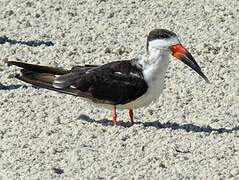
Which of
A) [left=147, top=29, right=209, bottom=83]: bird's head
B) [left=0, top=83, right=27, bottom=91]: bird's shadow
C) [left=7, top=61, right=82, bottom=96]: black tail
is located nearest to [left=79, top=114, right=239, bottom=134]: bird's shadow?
[left=7, top=61, right=82, bottom=96]: black tail

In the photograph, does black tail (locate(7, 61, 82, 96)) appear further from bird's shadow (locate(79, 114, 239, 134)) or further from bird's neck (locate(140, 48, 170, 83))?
bird's neck (locate(140, 48, 170, 83))

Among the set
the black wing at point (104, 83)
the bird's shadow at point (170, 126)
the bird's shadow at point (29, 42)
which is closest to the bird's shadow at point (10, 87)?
the black wing at point (104, 83)

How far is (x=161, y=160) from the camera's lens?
7.95 metres

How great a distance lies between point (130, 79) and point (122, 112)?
827 millimetres

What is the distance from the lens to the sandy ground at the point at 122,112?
25.8 ft

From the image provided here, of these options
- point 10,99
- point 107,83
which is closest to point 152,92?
point 107,83

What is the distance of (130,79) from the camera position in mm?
8625

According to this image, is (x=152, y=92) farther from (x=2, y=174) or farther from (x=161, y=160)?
(x=2, y=174)

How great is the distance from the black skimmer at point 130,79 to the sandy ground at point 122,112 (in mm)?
292

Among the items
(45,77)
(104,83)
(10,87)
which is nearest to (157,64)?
(104,83)

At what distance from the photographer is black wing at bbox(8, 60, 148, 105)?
8594 millimetres

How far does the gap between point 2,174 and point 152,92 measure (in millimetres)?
1774

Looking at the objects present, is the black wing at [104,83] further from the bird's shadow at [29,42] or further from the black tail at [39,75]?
the bird's shadow at [29,42]

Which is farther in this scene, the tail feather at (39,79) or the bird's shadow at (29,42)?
the bird's shadow at (29,42)
